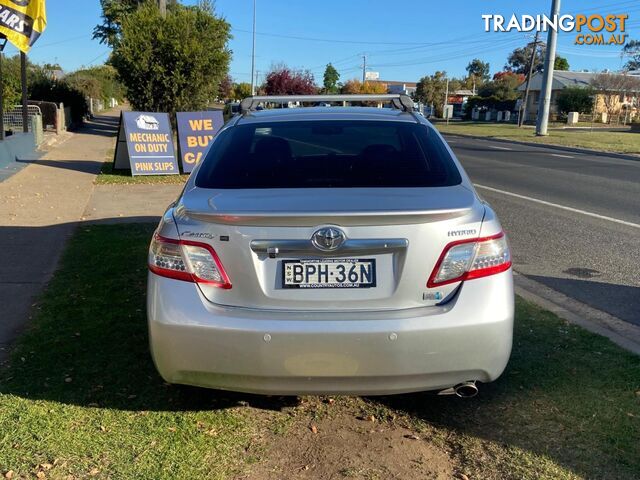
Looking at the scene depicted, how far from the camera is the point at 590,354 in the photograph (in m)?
4.21

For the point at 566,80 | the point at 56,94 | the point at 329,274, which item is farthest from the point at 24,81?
the point at 566,80

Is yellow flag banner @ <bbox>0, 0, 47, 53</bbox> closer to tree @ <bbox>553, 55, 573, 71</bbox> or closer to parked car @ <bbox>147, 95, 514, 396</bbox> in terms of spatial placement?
parked car @ <bbox>147, 95, 514, 396</bbox>

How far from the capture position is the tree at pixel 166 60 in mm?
A: 17422

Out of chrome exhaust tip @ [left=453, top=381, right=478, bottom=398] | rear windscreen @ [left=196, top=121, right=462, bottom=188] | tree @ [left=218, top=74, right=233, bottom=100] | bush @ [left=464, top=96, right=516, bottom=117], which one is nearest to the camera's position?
chrome exhaust tip @ [left=453, top=381, right=478, bottom=398]

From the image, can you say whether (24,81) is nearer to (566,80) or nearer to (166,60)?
(166,60)

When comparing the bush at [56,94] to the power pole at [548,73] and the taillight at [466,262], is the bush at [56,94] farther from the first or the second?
the taillight at [466,262]

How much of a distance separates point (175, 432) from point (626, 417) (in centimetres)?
244

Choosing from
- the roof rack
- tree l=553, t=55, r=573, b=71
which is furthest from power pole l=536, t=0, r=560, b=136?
tree l=553, t=55, r=573, b=71

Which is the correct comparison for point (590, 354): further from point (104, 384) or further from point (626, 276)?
point (104, 384)

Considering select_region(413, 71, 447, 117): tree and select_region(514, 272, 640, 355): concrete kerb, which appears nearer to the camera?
select_region(514, 272, 640, 355): concrete kerb

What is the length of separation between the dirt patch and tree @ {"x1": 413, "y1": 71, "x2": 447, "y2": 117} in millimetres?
68605

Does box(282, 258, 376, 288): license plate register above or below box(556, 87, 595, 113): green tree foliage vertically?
below

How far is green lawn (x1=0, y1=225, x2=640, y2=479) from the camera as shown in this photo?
9.77 feet

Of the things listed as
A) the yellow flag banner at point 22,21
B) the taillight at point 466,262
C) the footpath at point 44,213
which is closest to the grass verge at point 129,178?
the footpath at point 44,213
